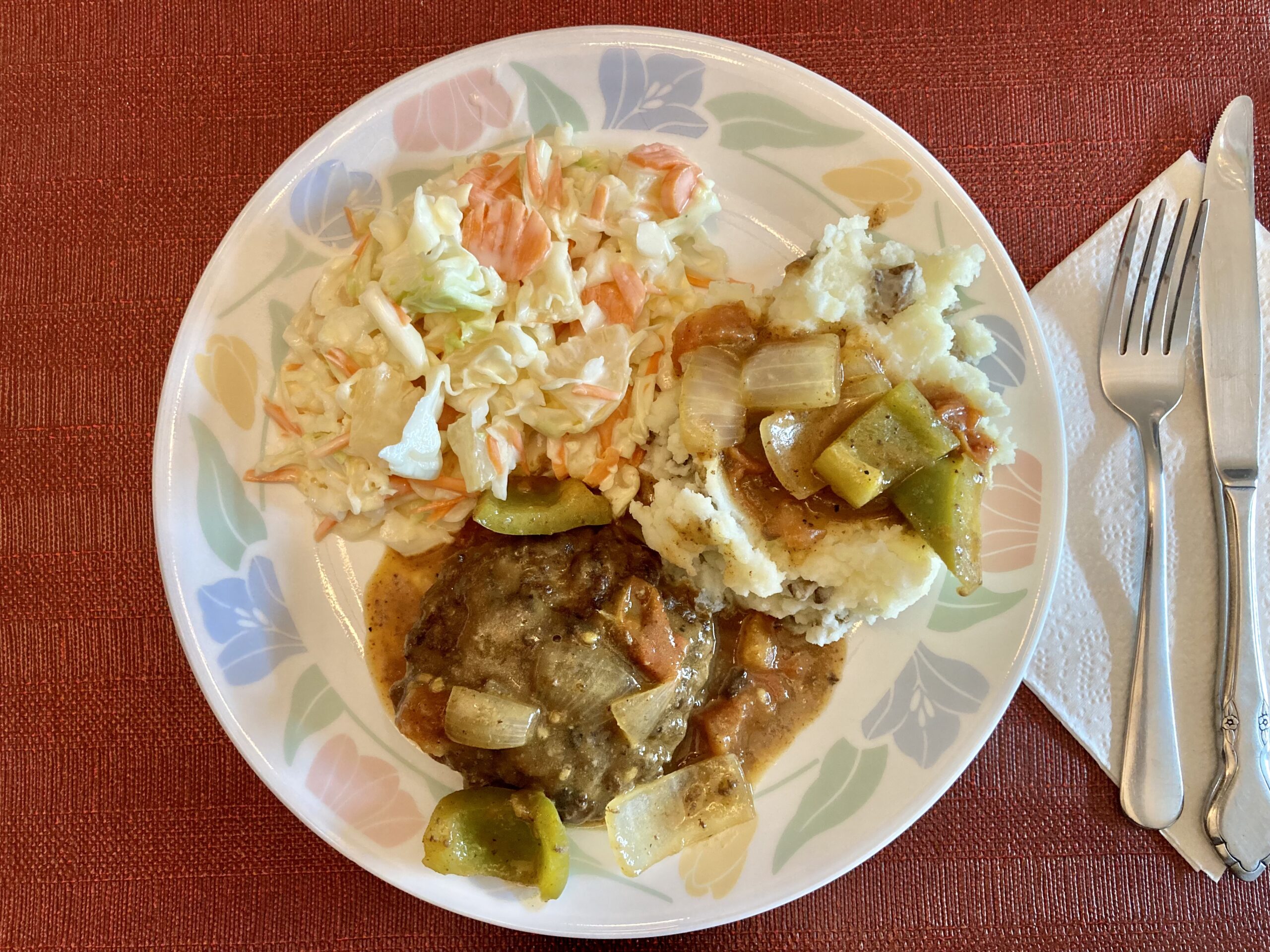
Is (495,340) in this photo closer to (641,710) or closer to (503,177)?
(503,177)

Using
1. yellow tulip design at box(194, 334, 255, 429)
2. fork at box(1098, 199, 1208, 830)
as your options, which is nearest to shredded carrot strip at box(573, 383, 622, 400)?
yellow tulip design at box(194, 334, 255, 429)

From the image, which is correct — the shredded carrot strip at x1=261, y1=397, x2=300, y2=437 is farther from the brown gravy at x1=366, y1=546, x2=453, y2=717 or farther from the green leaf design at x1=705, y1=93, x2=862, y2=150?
the green leaf design at x1=705, y1=93, x2=862, y2=150

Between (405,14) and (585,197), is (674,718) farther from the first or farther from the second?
(405,14)

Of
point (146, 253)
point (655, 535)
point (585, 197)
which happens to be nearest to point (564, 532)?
point (655, 535)

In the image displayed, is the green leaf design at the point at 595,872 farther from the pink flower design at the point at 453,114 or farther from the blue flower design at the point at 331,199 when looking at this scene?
the pink flower design at the point at 453,114

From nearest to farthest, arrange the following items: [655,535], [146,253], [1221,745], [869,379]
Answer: [869,379] < [655,535] < [1221,745] < [146,253]

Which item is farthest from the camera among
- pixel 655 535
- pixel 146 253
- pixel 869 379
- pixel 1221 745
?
pixel 146 253

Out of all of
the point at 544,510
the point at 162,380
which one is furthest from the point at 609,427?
the point at 162,380
